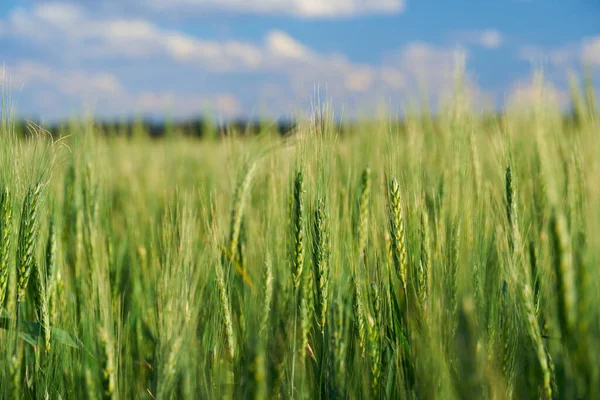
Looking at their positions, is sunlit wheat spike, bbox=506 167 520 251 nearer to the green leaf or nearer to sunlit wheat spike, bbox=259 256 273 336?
sunlit wheat spike, bbox=259 256 273 336

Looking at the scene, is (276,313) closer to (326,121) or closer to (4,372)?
(326,121)

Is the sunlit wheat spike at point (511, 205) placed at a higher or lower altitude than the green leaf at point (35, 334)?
higher

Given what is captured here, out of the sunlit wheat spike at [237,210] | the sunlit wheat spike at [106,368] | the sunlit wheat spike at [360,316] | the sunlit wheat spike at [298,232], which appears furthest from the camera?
the sunlit wheat spike at [237,210]

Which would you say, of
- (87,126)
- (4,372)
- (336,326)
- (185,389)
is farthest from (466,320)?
(87,126)

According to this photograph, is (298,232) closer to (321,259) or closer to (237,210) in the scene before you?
(321,259)

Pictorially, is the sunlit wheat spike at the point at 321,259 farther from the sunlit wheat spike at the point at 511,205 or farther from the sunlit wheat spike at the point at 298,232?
the sunlit wheat spike at the point at 511,205

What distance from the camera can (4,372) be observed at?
3.80 ft

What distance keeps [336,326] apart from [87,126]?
5.66 ft

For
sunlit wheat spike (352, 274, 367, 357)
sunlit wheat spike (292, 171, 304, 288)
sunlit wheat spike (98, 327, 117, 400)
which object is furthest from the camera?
sunlit wheat spike (292, 171, 304, 288)

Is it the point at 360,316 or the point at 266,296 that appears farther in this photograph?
the point at 266,296

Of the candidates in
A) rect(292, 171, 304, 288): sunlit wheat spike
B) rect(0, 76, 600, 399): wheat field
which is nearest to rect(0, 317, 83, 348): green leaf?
rect(0, 76, 600, 399): wheat field

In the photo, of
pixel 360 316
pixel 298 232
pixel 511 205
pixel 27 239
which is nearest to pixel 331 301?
pixel 360 316

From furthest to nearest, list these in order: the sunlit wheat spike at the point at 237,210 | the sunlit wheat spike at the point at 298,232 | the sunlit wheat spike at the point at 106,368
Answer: the sunlit wheat spike at the point at 237,210
the sunlit wheat spike at the point at 298,232
the sunlit wheat spike at the point at 106,368

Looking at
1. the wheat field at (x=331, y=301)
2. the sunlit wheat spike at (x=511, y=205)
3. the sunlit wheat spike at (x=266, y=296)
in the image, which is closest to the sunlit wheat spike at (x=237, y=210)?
the wheat field at (x=331, y=301)
